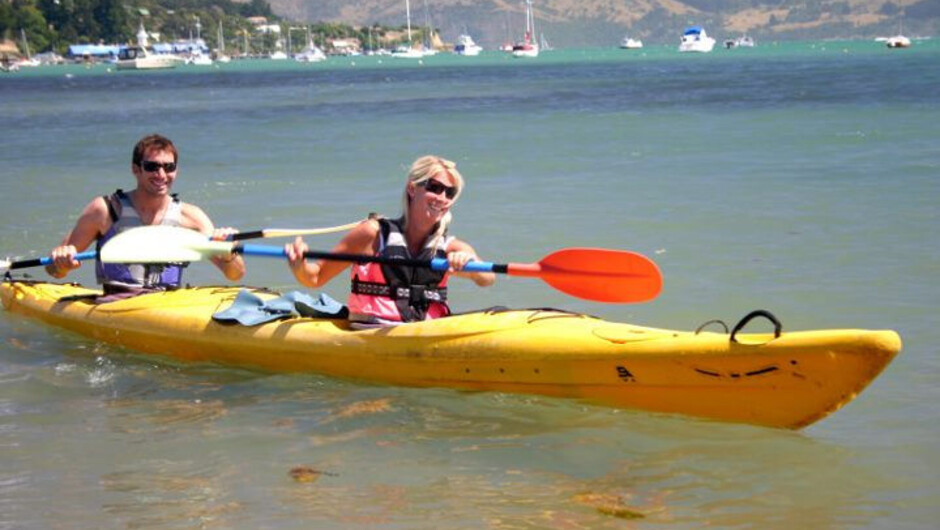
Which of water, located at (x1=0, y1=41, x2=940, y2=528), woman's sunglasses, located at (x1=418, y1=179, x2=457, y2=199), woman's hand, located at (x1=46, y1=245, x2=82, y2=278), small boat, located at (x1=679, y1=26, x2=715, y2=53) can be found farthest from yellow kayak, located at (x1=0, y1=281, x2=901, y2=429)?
small boat, located at (x1=679, y1=26, x2=715, y2=53)

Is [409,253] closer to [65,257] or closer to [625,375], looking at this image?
[625,375]

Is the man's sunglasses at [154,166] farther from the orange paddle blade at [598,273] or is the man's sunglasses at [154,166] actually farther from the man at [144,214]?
the orange paddle blade at [598,273]

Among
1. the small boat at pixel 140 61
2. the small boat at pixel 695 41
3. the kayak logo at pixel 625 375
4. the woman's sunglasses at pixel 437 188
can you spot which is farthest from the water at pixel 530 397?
the small boat at pixel 695 41

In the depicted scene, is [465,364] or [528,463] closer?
[528,463]

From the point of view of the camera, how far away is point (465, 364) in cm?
641

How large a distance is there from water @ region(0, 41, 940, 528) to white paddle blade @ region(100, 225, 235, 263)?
605 millimetres

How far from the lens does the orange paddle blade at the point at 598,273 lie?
6.34 metres

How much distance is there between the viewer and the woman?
6203mm

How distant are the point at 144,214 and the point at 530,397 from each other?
2.47m

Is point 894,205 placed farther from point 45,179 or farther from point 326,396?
point 45,179

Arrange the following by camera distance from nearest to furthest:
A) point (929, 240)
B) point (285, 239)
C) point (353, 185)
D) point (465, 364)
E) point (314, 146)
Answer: point (465, 364) < point (929, 240) < point (285, 239) < point (353, 185) < point (314, 146)

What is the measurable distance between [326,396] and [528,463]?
1.40m

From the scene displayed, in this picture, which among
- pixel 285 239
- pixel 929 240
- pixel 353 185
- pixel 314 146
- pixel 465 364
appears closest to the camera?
pixel 465 364

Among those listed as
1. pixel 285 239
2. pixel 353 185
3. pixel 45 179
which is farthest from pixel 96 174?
pixel 285 239
